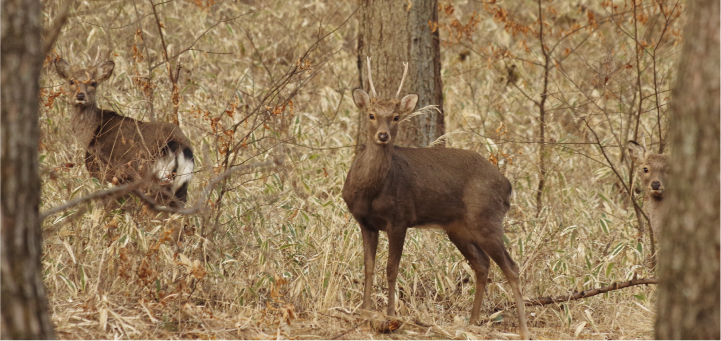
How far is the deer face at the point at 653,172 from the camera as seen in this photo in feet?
20.1

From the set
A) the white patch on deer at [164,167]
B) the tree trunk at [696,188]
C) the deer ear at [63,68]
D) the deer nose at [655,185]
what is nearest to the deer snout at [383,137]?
the white patch on deer at [164,167]

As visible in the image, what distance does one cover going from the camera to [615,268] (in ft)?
22.5

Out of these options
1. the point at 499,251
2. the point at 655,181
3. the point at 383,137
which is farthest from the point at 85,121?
the point at 655,181

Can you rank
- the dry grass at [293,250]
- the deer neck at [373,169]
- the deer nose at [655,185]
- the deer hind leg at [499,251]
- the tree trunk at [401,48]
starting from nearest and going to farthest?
1. the dry grass at [293,250]
2. the deer neck at [373,169]
3. the deer hind leg at [499,251]
4. the deer nose at [655,185]
5. the tree trunk at [401,48]

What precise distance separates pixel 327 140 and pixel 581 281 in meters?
3.56

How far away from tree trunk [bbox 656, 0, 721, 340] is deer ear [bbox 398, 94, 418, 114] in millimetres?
2980

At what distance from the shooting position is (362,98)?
603 centimetres

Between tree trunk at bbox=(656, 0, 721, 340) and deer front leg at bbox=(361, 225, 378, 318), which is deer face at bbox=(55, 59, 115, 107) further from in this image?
tree trunk at bbox=(656, 0, 721, 340)

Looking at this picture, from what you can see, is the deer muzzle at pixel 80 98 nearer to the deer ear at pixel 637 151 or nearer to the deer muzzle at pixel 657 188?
the deer ear at pixel 637 151

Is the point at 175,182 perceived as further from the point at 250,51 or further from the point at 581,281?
the point at 250,51

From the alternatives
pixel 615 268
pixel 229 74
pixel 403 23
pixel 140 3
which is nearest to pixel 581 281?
pixel 615 268

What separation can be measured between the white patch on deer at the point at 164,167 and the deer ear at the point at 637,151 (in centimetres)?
378

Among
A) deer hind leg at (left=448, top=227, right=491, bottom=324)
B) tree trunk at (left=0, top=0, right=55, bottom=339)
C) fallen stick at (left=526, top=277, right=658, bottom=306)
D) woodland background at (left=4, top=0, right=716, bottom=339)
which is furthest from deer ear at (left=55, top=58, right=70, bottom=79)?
fallen stick at (left=526, top=277, right=658, bottom=306)

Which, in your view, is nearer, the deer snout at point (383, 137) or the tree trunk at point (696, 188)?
the tree trunk at point (696, 188)
